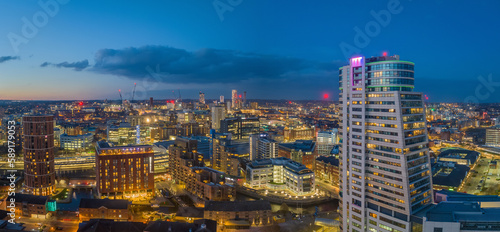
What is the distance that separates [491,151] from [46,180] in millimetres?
67145

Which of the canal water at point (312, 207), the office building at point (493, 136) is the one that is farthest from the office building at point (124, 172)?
the office building at point (493, 136)

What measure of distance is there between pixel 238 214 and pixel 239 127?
39808 mm

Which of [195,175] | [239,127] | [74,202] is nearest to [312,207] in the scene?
[195,175]

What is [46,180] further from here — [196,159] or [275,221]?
[275,221]

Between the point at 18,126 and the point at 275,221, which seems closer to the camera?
the point at 275,221

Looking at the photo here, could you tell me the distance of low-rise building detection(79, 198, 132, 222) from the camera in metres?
25.9

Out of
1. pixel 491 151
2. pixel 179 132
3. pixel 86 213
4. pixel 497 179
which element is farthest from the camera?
pixel 179 132

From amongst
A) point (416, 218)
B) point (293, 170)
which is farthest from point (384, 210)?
point (293, 170)

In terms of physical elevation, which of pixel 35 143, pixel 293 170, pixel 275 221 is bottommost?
pixel 275 221

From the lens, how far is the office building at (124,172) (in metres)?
32.5

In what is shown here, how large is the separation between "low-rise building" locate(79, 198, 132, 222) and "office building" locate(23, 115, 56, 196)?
10386 millimetres

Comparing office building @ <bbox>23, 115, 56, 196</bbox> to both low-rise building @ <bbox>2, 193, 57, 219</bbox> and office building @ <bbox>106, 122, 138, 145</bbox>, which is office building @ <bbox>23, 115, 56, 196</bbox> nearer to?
low-rise building @ <bbox>2, 193, 57, 219</bbox>

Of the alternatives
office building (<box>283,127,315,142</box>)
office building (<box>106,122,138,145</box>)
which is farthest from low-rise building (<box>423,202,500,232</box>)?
office building (<box>106,122,138,145</box>)

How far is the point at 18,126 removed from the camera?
52.5 m
